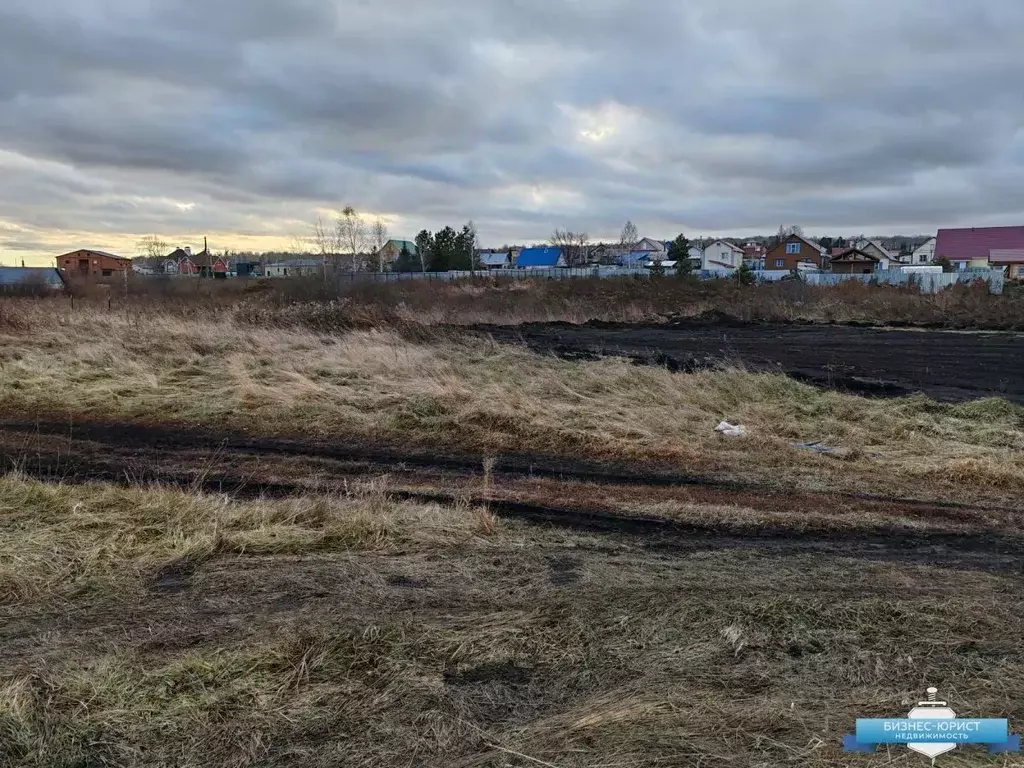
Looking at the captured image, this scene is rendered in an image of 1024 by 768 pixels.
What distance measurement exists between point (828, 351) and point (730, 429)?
39.0ft

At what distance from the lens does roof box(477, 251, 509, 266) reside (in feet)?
363

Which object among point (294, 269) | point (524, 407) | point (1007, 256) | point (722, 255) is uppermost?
point (722, 255)

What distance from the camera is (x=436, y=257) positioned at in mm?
81562

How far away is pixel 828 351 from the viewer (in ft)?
63.3

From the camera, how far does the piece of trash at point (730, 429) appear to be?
356 inches

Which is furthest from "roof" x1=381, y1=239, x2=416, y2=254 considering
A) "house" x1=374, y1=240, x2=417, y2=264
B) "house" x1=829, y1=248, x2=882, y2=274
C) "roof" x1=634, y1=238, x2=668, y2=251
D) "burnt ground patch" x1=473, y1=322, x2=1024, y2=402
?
"burnt ground patch" x1=473, y1=322, x2=1024, y2=402

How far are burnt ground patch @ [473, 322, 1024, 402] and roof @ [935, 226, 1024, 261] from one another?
185ft

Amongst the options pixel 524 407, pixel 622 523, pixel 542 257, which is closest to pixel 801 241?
pixel 542 257

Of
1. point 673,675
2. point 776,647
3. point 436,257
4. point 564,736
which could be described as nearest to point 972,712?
point 776,647

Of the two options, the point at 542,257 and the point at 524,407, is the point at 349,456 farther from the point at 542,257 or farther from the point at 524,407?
the point at 542,257

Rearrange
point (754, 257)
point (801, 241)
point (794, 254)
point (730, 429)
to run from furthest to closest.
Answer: point (754, 257)
point (794, 254)
point (801, 241)
point (730, 429)

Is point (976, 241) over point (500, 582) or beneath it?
over

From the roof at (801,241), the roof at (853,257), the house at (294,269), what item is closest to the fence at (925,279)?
the roof at (853,257)

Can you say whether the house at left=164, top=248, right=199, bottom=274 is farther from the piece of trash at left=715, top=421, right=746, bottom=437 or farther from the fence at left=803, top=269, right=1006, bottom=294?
the piece of trash at left=715, top=421, right=746, bottom=437
